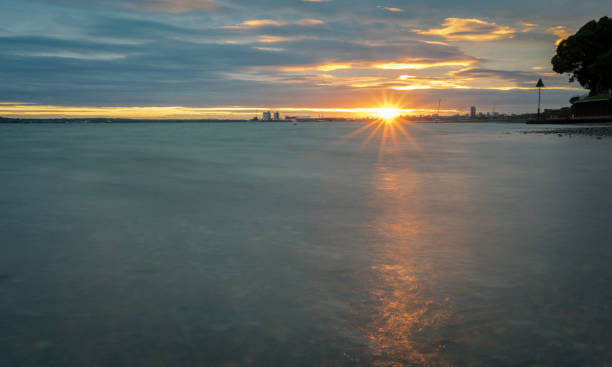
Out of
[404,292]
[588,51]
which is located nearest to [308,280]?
[404,292]

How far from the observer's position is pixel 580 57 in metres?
68.5

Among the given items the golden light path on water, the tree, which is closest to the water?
the golden light path on water

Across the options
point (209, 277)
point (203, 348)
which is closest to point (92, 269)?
point (209, 277)

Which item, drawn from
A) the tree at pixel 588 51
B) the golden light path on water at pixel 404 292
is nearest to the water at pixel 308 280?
the golden light path on water at pixel 404 292

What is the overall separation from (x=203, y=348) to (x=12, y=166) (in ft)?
66.8

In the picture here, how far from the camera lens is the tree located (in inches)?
2616

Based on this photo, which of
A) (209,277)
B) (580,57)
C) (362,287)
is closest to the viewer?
(362,287)

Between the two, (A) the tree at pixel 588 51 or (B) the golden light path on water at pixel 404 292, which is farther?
(A) the tree at pixel 588 51

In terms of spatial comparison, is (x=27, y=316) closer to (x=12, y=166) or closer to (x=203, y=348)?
(x=203, y=348)

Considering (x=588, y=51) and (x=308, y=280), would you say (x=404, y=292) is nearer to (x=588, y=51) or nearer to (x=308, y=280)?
(x=308, y=280)

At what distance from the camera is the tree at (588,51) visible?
6644cm

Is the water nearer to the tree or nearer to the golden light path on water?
the golden light path on water

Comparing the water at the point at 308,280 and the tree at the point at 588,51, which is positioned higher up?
the tree at the point at 588,51

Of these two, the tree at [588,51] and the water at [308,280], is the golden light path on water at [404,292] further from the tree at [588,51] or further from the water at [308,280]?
the tree at [588,51]
